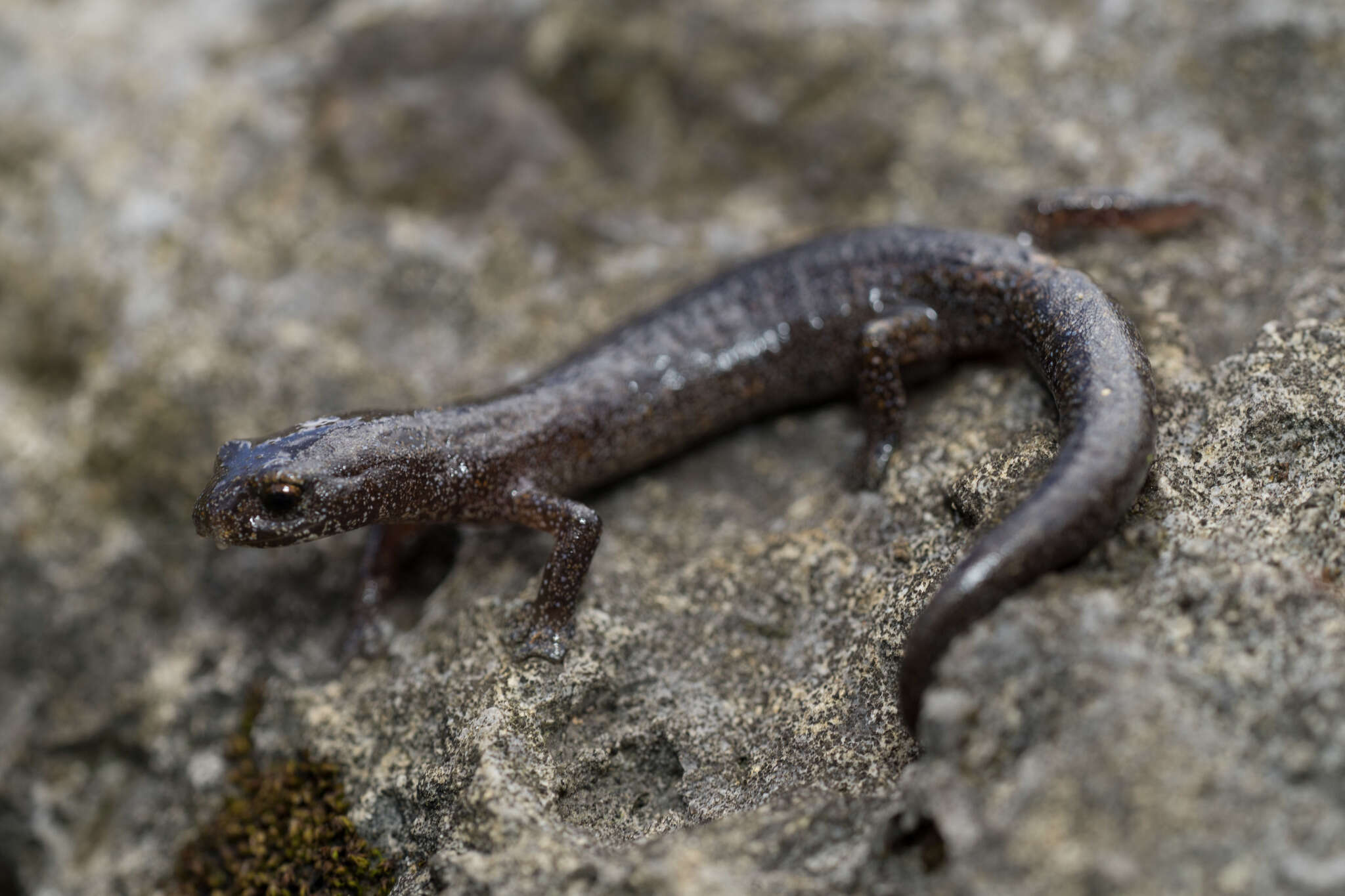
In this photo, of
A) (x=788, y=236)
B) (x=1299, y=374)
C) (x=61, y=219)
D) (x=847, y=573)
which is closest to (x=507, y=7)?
(x=788, y=236)

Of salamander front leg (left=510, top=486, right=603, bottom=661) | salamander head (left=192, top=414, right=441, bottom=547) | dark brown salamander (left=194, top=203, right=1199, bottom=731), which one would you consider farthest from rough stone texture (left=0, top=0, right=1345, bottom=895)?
salamander head (left=192, top=414, right=441, bottom=547)

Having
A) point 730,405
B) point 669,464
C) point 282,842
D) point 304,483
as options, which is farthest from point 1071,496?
point 282,842

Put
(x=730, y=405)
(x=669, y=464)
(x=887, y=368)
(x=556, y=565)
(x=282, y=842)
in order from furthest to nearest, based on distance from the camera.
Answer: (x=669, y=464) → (x=730, y=405) → (x=887, y=368) → (x=556, y=565) → (x=282, y=842)

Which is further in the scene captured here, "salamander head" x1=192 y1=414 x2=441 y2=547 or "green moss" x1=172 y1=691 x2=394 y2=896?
"salamander head" x1=192 y1=414 x2=441 y2=547

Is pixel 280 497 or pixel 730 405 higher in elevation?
pixel 280 497

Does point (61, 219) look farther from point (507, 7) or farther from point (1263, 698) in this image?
point (1263, 698)

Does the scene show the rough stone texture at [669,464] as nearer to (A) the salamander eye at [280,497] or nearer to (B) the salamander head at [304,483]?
(B) the salamander head at [304,483]

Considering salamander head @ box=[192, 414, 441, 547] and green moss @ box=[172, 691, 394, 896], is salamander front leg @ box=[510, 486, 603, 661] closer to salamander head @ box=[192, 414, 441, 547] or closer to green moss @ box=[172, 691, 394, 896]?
salamander head @ box=[192, 414, 441, 547]

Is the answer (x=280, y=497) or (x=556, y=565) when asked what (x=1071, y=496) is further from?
(x=280, y=497)
